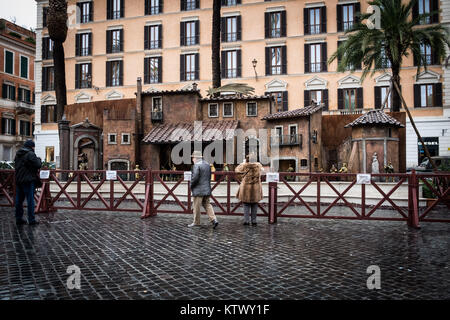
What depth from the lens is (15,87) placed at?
41062mm

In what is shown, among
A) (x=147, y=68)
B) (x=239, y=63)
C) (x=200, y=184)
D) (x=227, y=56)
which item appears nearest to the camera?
(x=200, y=184)

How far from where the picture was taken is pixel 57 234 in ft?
24.3

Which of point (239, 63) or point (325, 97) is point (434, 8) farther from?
point (239, 63)

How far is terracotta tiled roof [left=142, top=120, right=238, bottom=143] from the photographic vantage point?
68.2 ft

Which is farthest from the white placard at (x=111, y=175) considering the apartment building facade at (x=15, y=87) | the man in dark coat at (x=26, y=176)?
the apartment building facade at (x=15, y=87)

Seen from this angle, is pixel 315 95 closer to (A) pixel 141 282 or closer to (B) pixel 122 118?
(B) pixel 122 118

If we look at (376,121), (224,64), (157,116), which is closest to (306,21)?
(224,64)

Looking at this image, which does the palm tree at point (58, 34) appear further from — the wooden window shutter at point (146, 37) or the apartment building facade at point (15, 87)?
the apartment building facade at point (15, 87)

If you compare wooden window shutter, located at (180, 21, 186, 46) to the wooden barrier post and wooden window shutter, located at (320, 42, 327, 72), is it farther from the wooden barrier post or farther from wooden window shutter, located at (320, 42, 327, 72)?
the wooden barrier post

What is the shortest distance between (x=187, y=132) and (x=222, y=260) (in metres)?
16.5

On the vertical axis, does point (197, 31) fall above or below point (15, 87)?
above

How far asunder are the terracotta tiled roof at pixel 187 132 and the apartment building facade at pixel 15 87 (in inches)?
1073

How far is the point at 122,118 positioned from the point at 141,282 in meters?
19.2

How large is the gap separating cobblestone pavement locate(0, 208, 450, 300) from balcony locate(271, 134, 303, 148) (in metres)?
11.1
